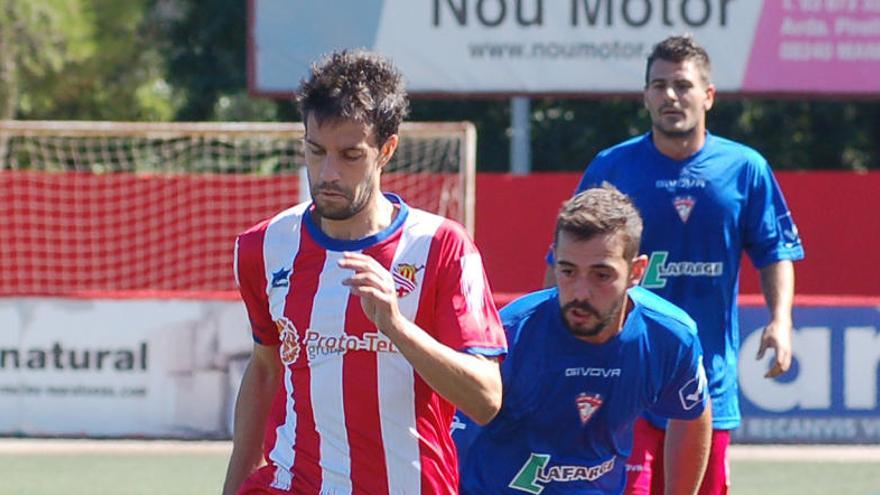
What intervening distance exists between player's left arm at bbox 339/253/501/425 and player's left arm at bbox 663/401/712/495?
3.53 feet

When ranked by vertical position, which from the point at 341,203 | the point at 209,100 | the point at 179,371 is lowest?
the point at 179,371

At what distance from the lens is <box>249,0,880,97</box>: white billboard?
15.3 metres

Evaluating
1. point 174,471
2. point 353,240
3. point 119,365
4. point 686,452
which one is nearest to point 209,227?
point 119,365

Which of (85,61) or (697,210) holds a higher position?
(85,61)

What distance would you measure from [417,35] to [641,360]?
10.7 meters

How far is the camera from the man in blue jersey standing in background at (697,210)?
21.0ft

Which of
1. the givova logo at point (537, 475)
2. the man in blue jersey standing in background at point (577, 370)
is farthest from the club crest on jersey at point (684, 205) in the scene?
the givova logo at point (537, 475)

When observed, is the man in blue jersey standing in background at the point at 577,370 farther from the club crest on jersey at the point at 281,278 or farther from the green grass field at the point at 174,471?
the green grass field at the point at 174,471

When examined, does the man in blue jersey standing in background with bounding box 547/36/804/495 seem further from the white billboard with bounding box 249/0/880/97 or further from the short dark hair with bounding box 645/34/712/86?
the white billboard with bounding box 249/0/880/97

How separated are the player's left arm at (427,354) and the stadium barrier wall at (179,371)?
837 cm

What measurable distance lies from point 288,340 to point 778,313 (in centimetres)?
254

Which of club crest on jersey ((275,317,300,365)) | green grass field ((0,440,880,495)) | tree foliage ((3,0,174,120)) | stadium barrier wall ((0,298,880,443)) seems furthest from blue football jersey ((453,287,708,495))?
tree foliage ((3,0,174,120))

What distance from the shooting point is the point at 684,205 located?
21.1ft

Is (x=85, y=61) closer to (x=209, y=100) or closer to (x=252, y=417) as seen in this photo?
(x=209, y=100)
